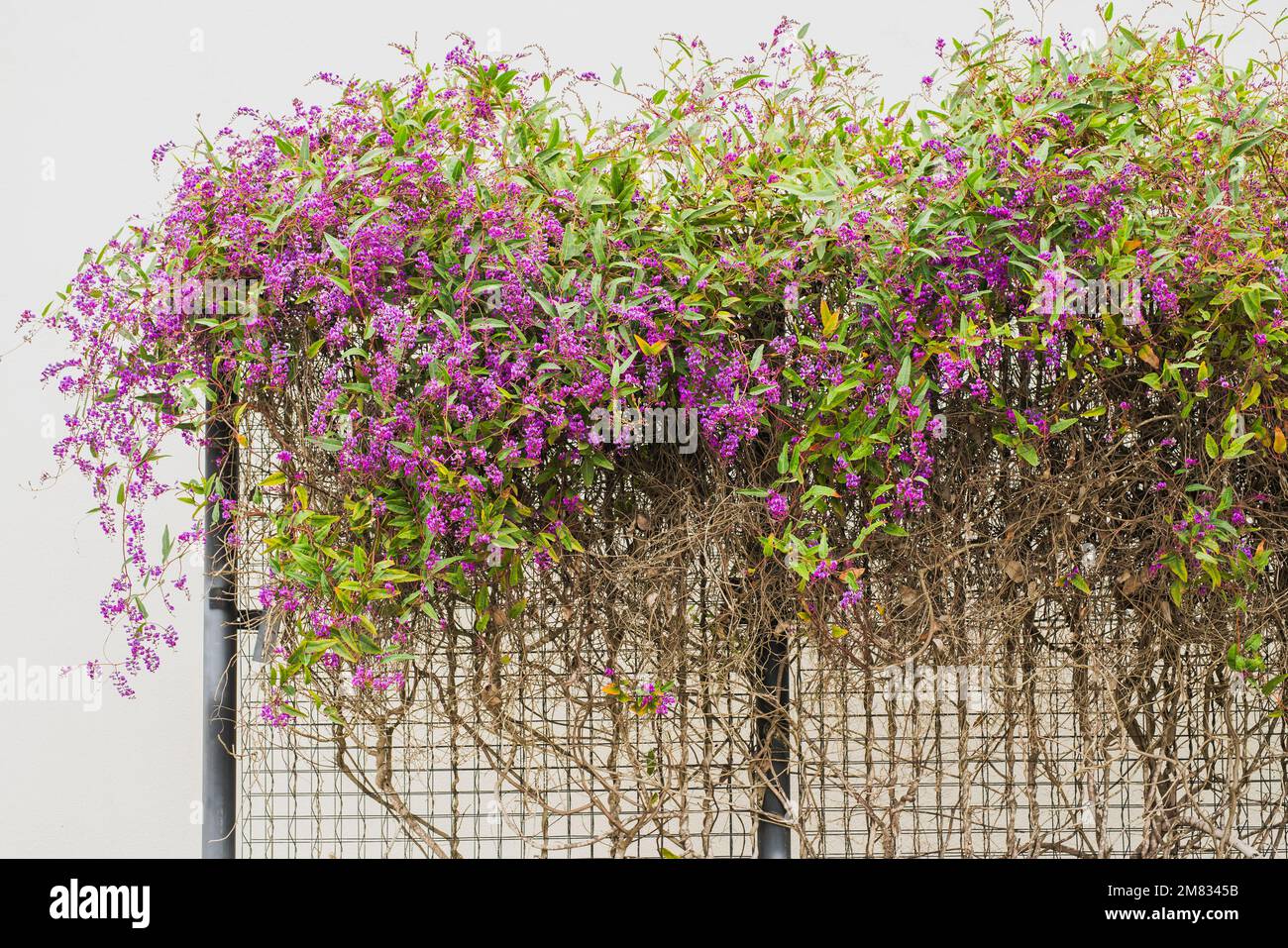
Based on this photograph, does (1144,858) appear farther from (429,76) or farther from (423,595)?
(429,76)

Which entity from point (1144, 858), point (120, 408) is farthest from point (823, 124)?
point (1144, 858)

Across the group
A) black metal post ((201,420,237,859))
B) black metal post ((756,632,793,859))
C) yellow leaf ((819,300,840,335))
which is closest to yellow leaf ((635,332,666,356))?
yellow leaf ((819,300,840,335))

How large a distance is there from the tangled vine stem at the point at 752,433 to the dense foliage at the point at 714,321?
11 millimetres

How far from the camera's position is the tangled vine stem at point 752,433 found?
6.88ft

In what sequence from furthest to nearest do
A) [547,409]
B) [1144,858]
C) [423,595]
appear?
1. [1144,858]
2. [423,595]
3. [547,409]

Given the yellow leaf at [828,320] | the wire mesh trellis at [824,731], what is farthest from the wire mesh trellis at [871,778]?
the yellow leaf at [828,320]

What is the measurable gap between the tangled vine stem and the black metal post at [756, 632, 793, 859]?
0.06 ft

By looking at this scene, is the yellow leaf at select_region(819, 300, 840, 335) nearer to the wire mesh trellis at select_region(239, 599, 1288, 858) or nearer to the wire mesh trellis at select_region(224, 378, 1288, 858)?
Answer: the wire mesh trellis at select_region(224, 378, 1288, 858)

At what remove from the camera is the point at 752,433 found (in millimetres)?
2121

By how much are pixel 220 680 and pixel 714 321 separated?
1467 millimetres

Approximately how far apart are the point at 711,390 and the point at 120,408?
1.35 meters

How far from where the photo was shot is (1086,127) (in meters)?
2.15

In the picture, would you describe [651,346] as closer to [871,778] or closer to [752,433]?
[752,433]

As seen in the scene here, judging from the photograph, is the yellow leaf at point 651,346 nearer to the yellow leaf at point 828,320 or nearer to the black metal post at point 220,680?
the yellow leaf at point 828,320
